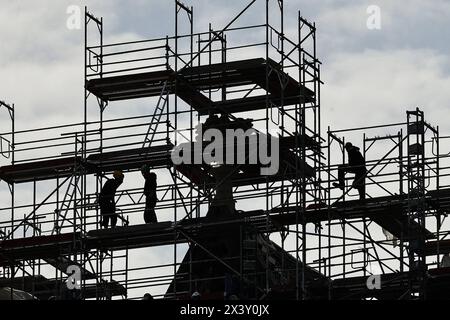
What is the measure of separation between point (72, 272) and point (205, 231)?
14.3ft

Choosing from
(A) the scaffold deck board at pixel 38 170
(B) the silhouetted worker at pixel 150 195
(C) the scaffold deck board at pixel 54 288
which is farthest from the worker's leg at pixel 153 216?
(A) the scaffold deck board at pixel 38 170

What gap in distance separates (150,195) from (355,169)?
5.96 meters

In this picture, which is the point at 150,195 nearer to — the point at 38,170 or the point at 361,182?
the point at 38,170

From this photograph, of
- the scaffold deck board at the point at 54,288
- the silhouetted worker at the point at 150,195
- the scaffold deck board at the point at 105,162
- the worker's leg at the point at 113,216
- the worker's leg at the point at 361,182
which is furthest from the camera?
the scaffold deck board at the point at 54,288

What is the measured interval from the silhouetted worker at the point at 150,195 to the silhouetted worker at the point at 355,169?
5226 millimetres

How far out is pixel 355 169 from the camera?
238 feet

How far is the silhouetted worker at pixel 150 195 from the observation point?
2872 inches

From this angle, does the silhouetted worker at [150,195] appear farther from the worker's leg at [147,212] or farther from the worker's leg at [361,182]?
the worker's leg at [361,182]

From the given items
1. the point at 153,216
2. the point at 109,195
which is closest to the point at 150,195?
the point at 153,216

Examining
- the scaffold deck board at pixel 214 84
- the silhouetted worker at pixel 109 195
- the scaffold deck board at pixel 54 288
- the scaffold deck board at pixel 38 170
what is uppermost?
the scaffold deck board at pixel 214 84

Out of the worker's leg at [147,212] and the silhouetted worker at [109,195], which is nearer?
the worker's leg at [147,212]

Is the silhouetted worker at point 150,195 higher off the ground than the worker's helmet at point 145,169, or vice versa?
the worker's helmet at point 145,169

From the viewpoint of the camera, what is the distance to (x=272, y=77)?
73.8 m
